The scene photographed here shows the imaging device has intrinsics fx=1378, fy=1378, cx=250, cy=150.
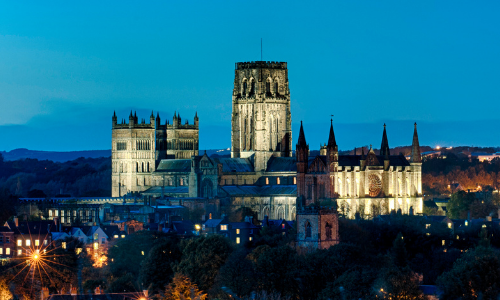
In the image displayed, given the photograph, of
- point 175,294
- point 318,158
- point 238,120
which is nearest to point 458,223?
point 318,158

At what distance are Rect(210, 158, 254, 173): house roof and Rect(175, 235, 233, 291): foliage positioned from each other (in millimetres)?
57190

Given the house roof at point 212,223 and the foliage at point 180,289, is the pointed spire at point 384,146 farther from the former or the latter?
the foliage at point 180,289

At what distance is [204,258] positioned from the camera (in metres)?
87.9

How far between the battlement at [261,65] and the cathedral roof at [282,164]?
408 inches

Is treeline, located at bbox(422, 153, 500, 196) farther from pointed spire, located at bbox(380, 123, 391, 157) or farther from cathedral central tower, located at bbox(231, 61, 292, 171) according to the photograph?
pointed spire, located at bbox(380, 123, 391, 157)

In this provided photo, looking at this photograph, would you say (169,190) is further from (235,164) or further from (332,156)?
(332,156)

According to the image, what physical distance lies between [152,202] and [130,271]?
2015 inches

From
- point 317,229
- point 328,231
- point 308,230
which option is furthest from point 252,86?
point 317,229

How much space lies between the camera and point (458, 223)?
122 meters

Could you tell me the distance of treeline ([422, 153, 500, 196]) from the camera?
180500 mm

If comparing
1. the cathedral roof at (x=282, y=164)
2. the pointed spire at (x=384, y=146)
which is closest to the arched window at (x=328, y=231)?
the pointed spire at (x=384, y=146)

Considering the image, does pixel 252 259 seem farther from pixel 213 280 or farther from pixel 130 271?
pixel 130 271

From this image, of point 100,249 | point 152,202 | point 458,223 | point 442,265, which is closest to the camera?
point 442,265

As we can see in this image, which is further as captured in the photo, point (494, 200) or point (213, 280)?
point (494, 200)
